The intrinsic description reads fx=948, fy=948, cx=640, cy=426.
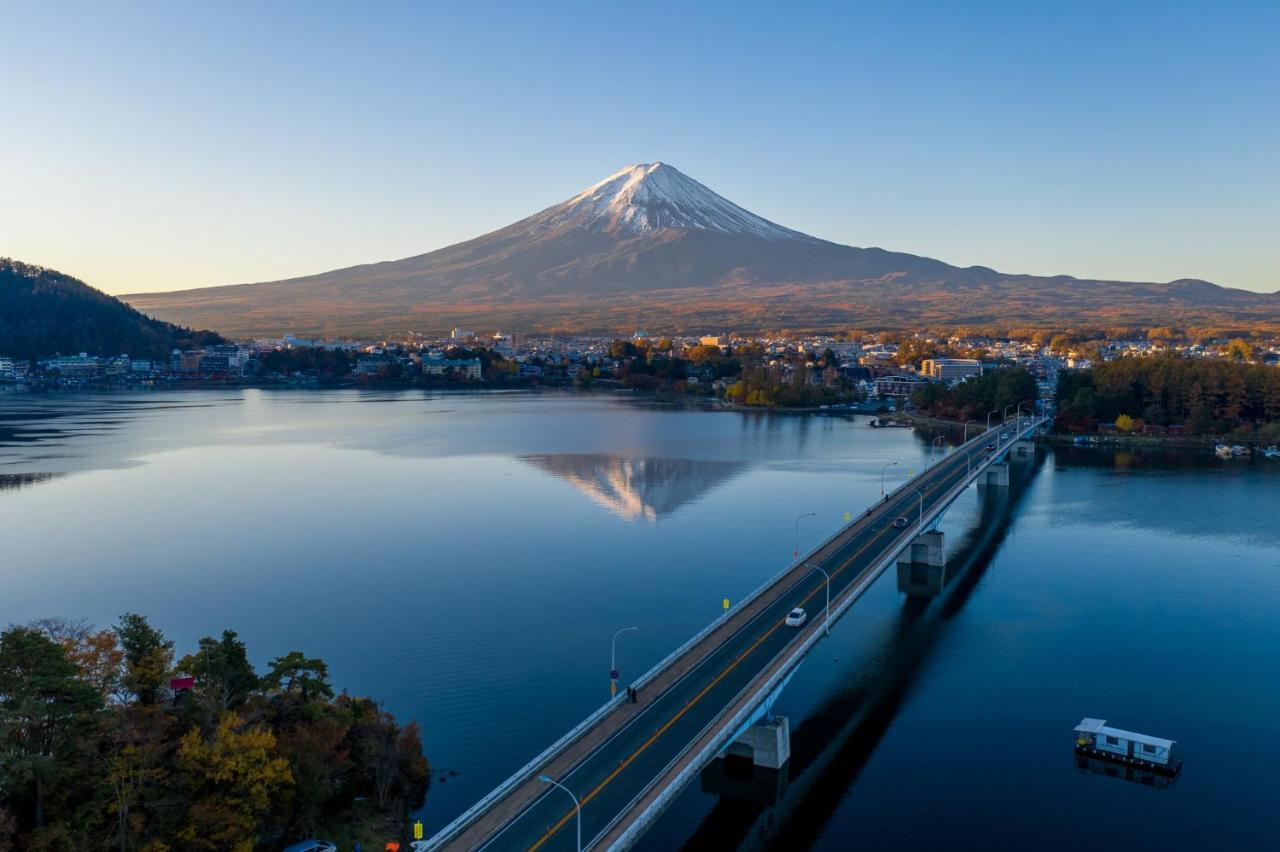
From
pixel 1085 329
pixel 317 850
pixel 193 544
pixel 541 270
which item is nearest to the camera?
pixel 317 850

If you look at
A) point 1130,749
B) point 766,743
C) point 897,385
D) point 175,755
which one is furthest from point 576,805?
point 897,385

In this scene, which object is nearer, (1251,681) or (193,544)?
(1251,681)

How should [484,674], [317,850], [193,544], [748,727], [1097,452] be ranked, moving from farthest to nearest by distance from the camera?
[1097,452] → [193,544] → [484,674] → [748,727] → [317,850]

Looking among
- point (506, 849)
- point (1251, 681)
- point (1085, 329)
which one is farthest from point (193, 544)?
point (1085, 329)

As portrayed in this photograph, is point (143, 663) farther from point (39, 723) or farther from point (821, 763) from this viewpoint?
point (821, 763)

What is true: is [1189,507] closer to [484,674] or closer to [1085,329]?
[484,674]

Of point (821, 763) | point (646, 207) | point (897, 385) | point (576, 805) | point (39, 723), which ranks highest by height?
point (646, 207)
